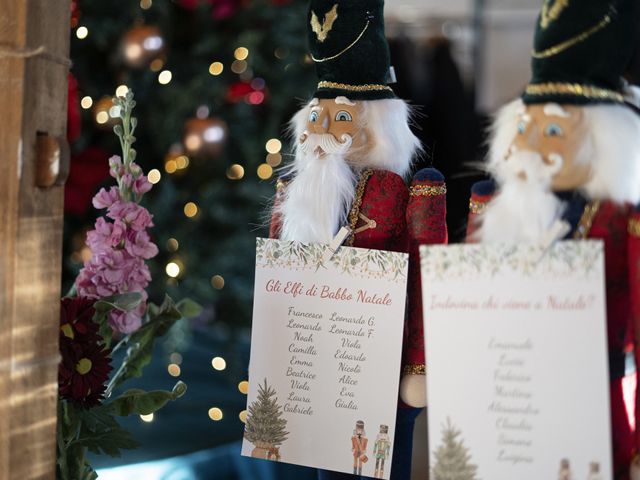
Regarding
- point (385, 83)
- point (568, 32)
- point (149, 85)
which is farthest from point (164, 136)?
point (568, 32)

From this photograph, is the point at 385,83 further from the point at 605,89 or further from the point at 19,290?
the point at 19,290

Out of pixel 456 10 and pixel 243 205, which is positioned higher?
pixel 456 10

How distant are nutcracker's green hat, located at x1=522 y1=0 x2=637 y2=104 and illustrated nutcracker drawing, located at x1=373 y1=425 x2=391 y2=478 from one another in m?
0.42

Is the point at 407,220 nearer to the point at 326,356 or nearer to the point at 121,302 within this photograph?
the point at 326,356

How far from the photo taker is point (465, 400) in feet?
2.83

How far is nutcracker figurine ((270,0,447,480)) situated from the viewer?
1033mm

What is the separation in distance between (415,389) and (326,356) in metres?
0.12

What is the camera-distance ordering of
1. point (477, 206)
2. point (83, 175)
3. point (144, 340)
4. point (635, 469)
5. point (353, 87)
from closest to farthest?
point (635, 469) → point (477, 206) → point (353, 87) → point (144, 340) → point (83, 175)

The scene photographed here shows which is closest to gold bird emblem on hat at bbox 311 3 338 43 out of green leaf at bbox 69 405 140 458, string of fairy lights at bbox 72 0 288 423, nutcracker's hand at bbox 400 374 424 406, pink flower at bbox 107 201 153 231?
pink flower at bbox 107 201 153 231

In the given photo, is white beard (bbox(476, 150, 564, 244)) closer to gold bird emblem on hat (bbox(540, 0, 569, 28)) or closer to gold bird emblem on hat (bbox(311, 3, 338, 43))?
gold bird emblem on hat (bbox(540, 0, 569, 28))

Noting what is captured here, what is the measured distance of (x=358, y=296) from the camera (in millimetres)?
1010

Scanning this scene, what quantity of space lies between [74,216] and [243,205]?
0.50 meters

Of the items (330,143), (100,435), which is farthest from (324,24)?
(100,435)

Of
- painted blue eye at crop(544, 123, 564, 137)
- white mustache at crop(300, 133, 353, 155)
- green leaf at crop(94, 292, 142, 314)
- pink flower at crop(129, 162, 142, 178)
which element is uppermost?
white mustache at crop(300, 133, 353, 155)
